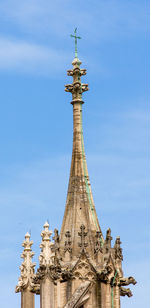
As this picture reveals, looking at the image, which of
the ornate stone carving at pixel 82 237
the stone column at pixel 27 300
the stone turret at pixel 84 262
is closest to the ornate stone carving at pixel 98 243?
the stone turret at pixel 84 262

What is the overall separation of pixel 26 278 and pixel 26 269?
1.53ft

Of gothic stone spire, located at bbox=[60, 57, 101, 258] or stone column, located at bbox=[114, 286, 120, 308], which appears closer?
stone column, located at bbox=[114, 286, 120, 308]

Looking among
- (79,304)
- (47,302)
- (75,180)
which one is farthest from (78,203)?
(47,302)

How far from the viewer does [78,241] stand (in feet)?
225

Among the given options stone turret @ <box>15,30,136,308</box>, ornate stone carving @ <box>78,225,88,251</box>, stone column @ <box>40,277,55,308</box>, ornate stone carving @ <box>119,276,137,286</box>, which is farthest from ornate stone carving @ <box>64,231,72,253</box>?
stone column @ <box>40,277,55,308</box>

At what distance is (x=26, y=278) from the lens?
226 feet

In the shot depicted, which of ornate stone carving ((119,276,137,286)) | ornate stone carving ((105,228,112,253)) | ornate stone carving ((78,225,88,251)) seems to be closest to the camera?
ornate stone carving ((78,225,88,251))

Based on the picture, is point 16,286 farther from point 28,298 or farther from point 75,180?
point 75,180

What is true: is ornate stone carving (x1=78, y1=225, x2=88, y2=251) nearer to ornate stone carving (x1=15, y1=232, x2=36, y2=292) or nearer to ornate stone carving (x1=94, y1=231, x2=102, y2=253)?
ornate stone carving (x1=94, y1=231, x2=102, y2=253)

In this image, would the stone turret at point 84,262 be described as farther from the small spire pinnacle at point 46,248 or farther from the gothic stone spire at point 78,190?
the small spire pinnacle at point 46,248

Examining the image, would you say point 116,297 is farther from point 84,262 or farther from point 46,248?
point 46,248

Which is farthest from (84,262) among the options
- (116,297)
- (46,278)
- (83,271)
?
(46,278)

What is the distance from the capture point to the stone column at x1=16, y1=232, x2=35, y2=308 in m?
68.4

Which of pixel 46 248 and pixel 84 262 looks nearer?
pixel 46 248
